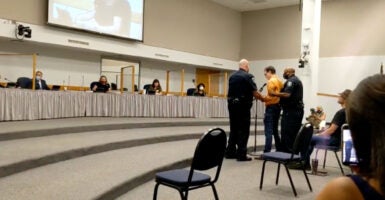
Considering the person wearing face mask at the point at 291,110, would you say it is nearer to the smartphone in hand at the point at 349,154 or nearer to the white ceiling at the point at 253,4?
the smartphone in hand at the point at 349,154

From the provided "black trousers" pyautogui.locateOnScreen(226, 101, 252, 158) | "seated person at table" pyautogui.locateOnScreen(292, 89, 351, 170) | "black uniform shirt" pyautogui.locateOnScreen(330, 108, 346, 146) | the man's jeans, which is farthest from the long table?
"black uniform shirt" pyautogui.locateOnScreen(330, 108, 346, 146)

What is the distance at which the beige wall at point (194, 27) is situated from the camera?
1154 centimetres

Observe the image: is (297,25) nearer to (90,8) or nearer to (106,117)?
(90,8)

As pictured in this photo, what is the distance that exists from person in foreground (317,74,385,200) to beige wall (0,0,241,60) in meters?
10.7

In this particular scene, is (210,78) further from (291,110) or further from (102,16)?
(291,110)

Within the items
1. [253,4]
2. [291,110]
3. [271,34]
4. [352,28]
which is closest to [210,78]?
[271,34]

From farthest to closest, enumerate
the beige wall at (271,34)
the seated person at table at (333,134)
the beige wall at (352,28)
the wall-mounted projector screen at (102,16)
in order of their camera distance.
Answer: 1. the beige wall at (271,34)
2. the beige wall at (352,28)
3. the wall-mounted projector screen at (102,16)
4. the seated person at table at (333,134)

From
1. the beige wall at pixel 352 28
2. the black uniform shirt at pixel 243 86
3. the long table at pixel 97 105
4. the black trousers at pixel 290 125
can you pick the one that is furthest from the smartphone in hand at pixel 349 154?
the beige wall at pixel 352 28

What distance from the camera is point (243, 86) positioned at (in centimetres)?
518

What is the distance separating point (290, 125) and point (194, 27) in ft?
27.6

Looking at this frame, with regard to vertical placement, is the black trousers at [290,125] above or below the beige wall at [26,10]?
below

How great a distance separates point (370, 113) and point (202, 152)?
6.14ft

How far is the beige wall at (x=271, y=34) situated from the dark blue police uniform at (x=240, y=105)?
8.37 meters

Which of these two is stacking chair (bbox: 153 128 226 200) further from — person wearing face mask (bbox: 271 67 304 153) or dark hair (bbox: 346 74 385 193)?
person wearing face mask (bbox: 271 67 304 153)
